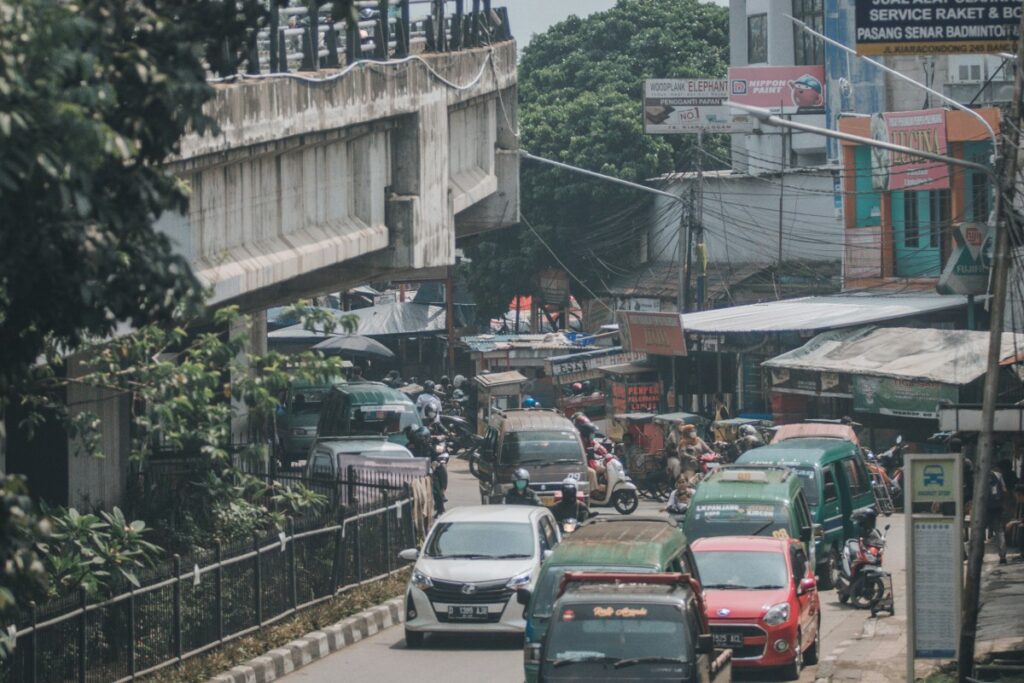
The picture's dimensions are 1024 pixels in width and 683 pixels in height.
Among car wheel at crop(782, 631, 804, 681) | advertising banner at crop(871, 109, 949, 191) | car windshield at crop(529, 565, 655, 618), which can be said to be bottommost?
car wheel at crop(782, 631, 804, 681)

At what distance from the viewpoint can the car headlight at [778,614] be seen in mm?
15859

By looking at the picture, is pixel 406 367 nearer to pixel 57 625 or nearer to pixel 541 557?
pixel 541 557

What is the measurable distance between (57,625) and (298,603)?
5.32 meters

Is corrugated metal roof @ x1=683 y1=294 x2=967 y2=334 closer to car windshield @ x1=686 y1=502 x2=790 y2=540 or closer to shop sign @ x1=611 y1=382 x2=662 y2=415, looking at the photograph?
shop sign @ x1=611 y1=382 x2=662 y2=415

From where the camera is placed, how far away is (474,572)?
18078 millimetres

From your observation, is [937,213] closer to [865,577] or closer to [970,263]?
[970,263]

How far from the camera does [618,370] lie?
39.8 m

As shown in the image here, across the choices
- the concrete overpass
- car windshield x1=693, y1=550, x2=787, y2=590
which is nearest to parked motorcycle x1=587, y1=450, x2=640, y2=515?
the concrete overpass

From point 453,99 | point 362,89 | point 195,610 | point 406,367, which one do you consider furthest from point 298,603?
point 406,367

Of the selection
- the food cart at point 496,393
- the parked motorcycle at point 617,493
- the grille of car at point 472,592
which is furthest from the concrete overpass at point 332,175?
the food cart at point 496,393

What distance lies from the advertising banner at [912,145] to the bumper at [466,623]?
19.0 meters

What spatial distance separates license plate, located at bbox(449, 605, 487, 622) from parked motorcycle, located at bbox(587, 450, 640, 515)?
11351 mm

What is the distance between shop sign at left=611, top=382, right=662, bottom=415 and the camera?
39031 millimetres

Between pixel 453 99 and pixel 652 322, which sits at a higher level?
pixel 453 99
